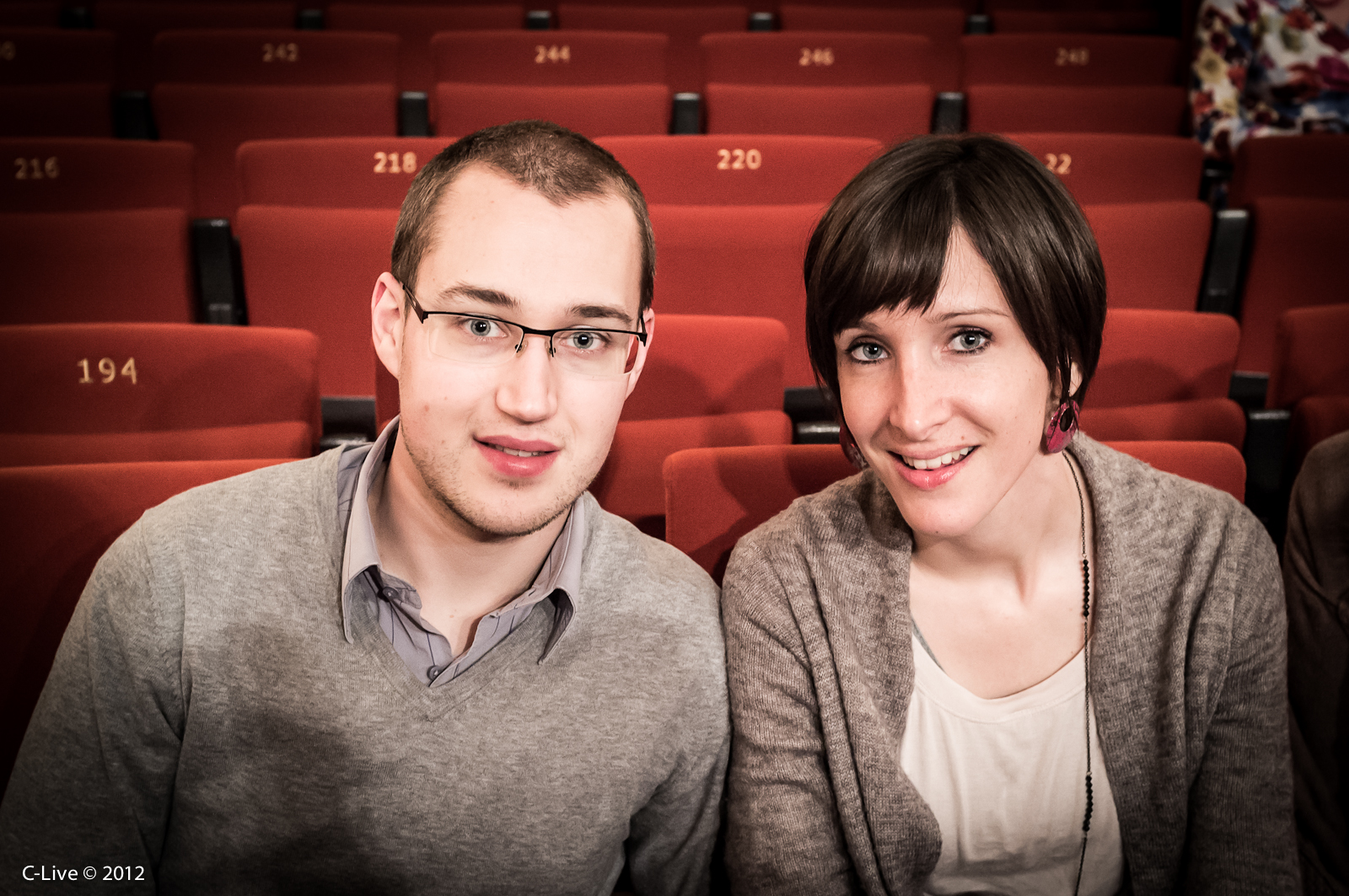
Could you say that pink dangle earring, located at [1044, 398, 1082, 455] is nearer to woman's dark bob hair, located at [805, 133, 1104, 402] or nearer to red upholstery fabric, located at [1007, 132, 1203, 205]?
woman's dark bob hair, located at [805, 133, 1104, 402]

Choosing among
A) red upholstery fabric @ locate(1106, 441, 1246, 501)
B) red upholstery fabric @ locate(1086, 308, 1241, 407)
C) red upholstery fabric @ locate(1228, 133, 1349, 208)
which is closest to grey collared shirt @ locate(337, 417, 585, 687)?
red upholstery fabric @ locate(1106, 441, 1246, 501)

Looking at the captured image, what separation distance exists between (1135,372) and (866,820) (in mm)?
462

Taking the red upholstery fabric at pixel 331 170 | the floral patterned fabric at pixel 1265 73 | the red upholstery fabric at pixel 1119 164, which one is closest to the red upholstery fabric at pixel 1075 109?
the floral patterned fabric at pixel 1265 73

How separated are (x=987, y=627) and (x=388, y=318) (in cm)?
36

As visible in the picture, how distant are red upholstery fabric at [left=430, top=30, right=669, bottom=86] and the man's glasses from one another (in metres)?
1.08

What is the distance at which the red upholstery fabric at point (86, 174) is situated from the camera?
1041 millimetres

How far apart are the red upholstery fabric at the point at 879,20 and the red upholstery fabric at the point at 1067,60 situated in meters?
0.12

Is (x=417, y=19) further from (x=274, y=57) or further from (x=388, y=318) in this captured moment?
(x=388, y=318)

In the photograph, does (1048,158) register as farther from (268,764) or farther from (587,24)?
(268,764)

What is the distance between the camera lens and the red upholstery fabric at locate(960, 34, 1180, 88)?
4.80 feet

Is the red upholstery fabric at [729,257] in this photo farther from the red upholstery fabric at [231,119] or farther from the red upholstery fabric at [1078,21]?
the red upholstery fabric at [1078,21]

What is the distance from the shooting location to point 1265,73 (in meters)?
1.33

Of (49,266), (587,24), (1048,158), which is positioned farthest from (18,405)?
(587,24)

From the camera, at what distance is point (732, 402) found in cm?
70
